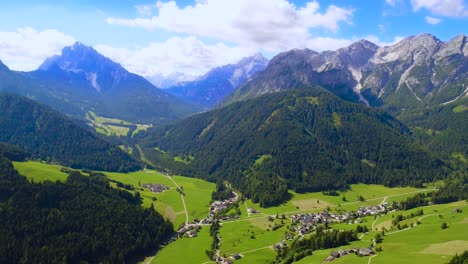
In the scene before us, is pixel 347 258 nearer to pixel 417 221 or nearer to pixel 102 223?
pixel 417 221

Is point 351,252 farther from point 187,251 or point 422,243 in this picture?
point 187,251

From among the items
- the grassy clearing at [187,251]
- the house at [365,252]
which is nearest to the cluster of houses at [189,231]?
the grassy clearing at [187,251]

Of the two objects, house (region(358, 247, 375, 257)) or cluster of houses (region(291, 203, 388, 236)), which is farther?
cluster of houses (region(291, 203, 388, 236))

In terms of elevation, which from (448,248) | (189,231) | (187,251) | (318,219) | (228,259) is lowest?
(187,251)

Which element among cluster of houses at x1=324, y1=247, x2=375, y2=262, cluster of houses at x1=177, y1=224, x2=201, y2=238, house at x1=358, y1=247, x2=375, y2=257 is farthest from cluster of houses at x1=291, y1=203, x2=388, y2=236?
house at x1=358, y1=247, x2=375, y2=257

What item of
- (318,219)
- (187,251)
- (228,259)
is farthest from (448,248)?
(187,251)

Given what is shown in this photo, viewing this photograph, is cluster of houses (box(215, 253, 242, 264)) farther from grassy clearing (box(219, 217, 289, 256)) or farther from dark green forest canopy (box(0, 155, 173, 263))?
dark green forest canopy (box(0, 155, 173, 263))
